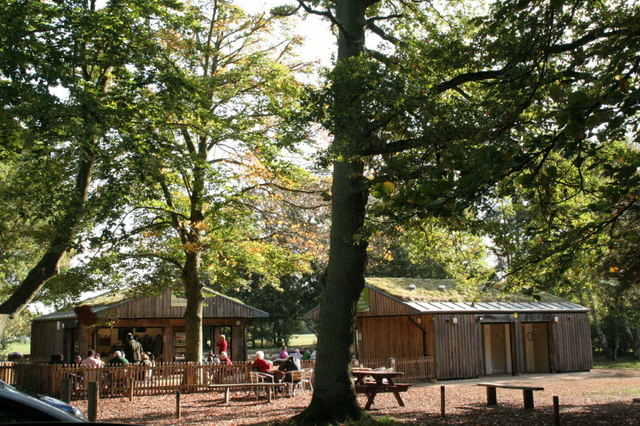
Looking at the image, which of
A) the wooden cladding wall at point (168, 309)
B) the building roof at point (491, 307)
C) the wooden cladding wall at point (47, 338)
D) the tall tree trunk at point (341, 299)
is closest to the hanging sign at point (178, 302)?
the wooden cladding wall at point (168, 309)

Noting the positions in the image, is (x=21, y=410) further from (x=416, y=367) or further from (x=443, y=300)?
(x=443, y=300)

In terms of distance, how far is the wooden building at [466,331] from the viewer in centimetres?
2411

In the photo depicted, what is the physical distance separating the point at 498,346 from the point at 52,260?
20604mm

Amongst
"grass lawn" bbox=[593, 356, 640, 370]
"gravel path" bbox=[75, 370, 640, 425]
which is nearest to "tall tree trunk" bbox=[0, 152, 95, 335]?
"gravel path" bbox=[75, 370, 640, 425]

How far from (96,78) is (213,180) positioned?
14.1 feet

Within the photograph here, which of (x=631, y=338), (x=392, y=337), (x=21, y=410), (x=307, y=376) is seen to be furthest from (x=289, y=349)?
(x=21, y=410)

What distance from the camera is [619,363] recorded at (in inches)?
1331

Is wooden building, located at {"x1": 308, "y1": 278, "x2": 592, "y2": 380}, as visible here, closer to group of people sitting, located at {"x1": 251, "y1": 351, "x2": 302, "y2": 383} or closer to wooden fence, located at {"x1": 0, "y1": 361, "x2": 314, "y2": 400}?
group of people sitting, located at {"x1": 251, "y1": 351, "x2": 302, "y2": 383}

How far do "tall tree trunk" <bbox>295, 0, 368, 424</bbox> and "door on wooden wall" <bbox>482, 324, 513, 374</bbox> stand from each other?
1718 centimetres

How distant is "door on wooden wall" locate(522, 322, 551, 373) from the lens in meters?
28.2

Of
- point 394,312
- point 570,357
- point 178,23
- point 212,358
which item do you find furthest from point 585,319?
point 178,23

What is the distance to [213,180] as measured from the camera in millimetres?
18312

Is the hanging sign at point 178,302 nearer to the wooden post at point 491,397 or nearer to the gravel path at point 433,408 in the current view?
the gravel path at point 433,408

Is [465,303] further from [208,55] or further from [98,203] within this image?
[98,203]
